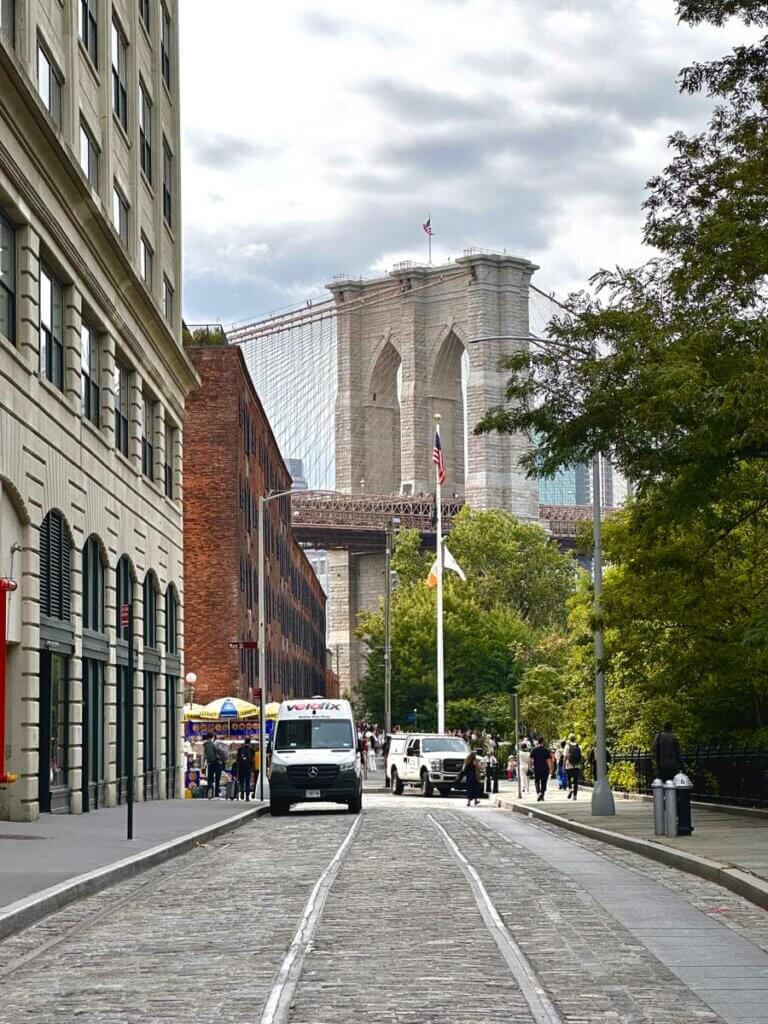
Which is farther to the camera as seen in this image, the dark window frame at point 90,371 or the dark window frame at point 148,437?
the dark window frame at point 148,437

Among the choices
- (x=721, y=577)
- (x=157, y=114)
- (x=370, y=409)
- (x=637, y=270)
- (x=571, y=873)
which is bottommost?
(x=571, y=873)

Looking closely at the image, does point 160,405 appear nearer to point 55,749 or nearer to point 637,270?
point 55,749

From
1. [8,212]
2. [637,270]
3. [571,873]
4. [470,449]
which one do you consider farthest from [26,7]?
[470,449]

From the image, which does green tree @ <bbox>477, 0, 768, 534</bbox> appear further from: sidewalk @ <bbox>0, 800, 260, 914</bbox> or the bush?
the bush

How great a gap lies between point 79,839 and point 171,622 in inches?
882

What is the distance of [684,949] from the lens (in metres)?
11.8

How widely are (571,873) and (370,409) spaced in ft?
419

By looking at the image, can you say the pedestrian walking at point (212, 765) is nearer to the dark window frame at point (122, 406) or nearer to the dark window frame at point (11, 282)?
the dark window frame at point (122, 406)

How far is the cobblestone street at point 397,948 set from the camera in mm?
9125

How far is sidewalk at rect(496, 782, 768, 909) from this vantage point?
16.9 meters

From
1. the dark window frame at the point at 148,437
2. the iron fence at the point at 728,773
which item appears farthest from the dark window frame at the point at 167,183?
the iron fence at the point at 728,773

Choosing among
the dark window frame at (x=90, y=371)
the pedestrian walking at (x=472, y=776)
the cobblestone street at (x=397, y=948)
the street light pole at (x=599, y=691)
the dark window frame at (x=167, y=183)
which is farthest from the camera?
the dark window frame at (x=167, y=183)

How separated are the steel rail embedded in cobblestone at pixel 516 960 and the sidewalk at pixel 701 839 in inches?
101

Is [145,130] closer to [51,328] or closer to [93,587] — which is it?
[51,328]
